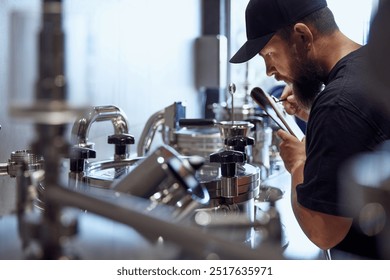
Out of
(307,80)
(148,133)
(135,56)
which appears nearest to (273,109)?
(307,80)

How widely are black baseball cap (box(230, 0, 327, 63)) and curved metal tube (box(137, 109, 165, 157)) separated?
10.7 inches

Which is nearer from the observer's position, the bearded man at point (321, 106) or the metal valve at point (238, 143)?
the bearded man at point (321, 106)

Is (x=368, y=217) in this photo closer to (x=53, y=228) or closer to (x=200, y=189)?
(x=200, y=189)

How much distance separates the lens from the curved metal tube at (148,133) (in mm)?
1096

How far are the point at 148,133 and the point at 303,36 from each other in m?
0.40

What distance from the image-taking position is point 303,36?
93 centimetres

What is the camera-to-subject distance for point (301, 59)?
94cm

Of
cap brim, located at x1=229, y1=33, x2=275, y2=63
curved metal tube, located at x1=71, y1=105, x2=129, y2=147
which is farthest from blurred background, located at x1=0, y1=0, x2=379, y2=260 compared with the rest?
cap brim, located at x1=229, y1=33, x2=275, y2=63

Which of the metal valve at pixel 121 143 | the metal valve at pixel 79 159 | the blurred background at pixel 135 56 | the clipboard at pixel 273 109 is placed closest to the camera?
the blurred background at pixel 135 56

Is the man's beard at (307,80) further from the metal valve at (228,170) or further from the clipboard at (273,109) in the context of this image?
the metal valve at (228,170)

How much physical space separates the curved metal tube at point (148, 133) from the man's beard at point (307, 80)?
1.02 ft

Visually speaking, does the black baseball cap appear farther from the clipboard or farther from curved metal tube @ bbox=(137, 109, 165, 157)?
curved metal tube @ bbox=(137, 109, 165, 157)

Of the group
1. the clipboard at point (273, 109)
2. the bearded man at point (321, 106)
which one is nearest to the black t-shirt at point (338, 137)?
the bearded man at point (321, 106)

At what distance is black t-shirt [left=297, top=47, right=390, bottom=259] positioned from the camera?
74cm
